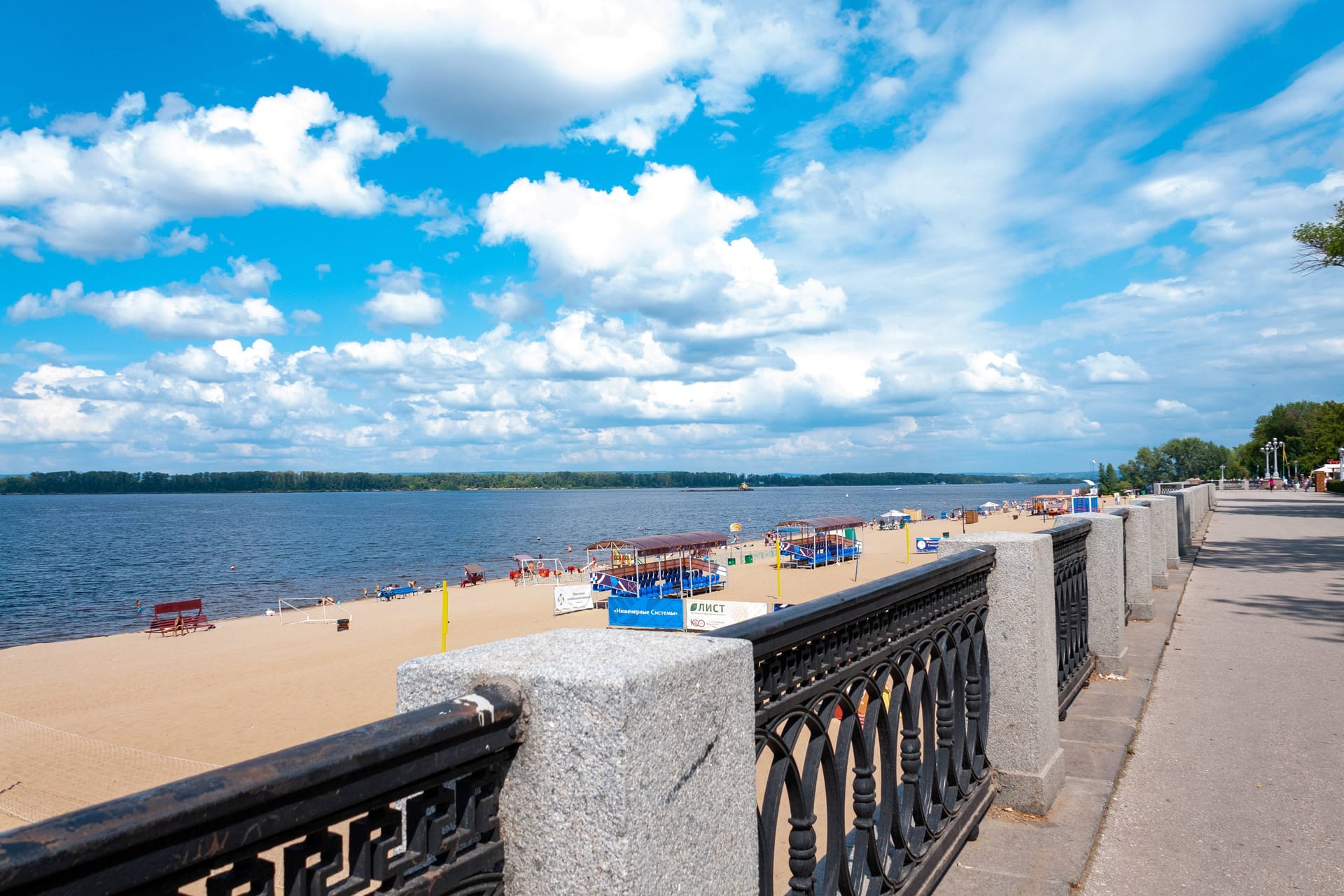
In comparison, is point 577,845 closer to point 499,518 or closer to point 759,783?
point 759,783

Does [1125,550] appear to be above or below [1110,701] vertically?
above

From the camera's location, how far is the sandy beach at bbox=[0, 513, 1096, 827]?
14281mm

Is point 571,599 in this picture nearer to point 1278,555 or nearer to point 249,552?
point 1278,555

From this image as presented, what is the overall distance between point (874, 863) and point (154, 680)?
82.4ft

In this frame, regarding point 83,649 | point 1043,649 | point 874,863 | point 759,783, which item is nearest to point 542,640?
point 874,863

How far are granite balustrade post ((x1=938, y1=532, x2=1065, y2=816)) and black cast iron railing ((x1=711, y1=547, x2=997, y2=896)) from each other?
7 cm

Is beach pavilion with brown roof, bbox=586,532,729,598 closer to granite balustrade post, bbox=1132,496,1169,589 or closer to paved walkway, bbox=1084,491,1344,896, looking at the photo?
granite balustrade post, bbox=1132,496,1169,589

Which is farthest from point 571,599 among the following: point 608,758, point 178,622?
point 608,758

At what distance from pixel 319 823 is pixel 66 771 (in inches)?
649

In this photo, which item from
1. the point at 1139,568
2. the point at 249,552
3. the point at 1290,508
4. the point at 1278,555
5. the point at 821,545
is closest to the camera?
the point at 1139,568

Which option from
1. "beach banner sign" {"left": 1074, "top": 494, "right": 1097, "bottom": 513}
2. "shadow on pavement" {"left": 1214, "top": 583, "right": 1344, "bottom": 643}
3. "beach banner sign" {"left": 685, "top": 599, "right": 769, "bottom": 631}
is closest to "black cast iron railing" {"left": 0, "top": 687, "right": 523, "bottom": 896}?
"shadow on pavement" {"left": 1214, "top": 583, "right": 1344, "bottom": 643}

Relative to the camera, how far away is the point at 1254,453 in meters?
126

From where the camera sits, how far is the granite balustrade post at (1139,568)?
8.52 metres

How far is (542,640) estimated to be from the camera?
1883mm
